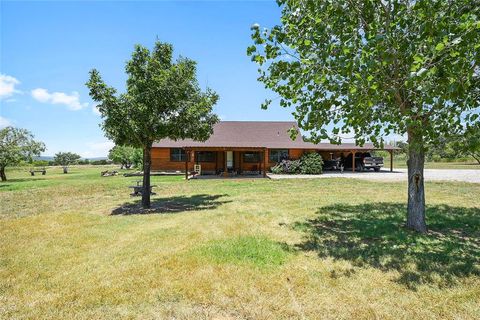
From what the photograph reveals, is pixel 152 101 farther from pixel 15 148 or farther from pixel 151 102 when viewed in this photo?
pixel 15 148

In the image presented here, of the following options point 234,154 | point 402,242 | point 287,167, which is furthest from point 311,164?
point 402,242

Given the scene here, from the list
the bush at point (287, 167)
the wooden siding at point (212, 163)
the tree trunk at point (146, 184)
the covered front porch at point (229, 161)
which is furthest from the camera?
the wooden siding at point (212, 163)

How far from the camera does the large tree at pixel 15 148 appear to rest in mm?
25328

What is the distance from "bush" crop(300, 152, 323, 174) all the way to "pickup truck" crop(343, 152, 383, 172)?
19.7 feet

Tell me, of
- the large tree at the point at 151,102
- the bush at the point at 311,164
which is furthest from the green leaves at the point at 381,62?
the bush at the point at 311,164

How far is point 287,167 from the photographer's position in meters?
25.3

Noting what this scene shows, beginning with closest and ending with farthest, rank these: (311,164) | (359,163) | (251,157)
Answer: (311,164)
(251,157)
(359,163)

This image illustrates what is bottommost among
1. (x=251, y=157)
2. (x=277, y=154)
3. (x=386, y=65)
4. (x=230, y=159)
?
(x=230, y=159)

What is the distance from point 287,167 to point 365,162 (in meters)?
8.40

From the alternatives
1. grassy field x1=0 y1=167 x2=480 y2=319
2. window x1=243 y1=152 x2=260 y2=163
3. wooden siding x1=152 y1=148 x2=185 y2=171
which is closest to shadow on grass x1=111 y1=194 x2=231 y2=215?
grassy field x1=0 y1=167 x2=480 y2=319

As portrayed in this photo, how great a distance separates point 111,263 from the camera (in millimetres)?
5016

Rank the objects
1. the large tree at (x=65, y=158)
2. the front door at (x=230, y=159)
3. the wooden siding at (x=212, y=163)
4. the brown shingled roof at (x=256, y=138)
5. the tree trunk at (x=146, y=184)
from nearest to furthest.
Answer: the tree trunk at (x=146, y=184)
the brown shingled roof at (x=256, y=138)
the wooden siding at (x=212, y=163)
the front door at (x=230, y=159)
the large tree at (x=65, y=158)

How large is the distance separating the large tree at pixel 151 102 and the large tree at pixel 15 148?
21.5m

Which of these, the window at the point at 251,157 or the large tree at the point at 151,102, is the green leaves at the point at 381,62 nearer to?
the large tree at the point at 151,102
